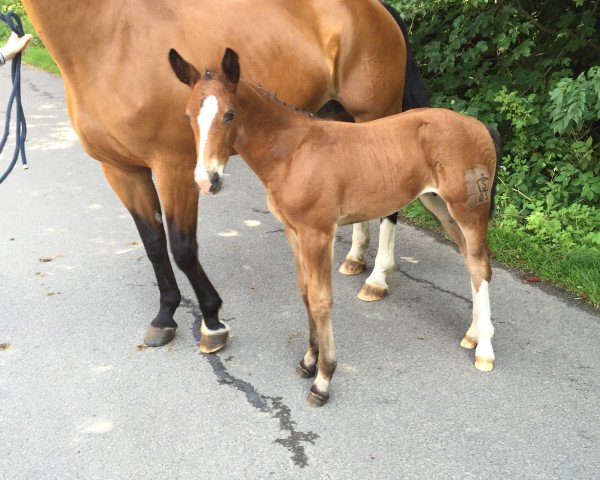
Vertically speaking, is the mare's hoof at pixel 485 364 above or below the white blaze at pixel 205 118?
below

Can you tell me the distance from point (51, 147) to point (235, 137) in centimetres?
562

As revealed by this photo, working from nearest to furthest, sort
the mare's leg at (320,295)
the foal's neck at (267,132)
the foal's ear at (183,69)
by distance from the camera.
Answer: the foal's ear at (183,69)
the foal's neck at (267,132)
the mare's leg at (320,295)

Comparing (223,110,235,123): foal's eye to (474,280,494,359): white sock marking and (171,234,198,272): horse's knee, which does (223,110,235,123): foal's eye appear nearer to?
(171,234,198,272): horse's knee

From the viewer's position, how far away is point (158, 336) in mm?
3033

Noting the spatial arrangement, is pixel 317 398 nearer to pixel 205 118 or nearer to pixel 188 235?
pixel 188 235

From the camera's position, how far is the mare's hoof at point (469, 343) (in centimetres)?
284

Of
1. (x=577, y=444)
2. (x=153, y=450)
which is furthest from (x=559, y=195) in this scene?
(x=153, y=450)

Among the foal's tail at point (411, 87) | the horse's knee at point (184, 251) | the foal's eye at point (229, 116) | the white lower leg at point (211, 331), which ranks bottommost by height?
the white lower leg at point (211, 331)

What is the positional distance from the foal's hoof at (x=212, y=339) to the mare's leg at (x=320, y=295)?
648 mm

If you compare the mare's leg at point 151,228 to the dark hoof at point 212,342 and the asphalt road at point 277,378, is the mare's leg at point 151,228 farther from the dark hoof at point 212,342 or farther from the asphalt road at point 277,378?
the dark hoof at point 212,342

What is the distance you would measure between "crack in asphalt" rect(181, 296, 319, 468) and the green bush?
97.6 inches

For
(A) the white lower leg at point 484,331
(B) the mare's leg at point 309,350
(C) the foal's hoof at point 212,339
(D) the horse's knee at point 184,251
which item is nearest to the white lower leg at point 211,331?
(C) the foal's hoof at point 212,339

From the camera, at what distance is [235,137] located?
2.13 metres

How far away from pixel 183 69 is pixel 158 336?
1.55 metres
